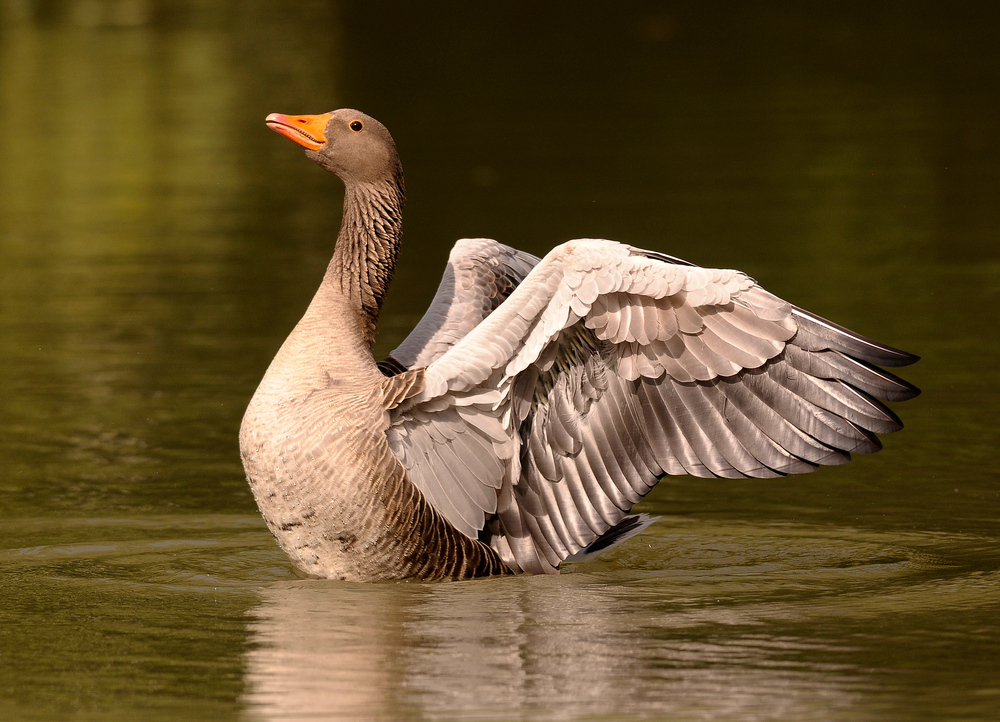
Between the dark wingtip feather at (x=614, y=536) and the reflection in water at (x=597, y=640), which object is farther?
the dark wingtip feather at (x=614, y=536)

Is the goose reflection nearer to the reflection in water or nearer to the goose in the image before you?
the reflection in water

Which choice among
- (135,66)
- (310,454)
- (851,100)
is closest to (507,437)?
(310,454)

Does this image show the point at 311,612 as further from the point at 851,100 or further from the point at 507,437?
the point at 851,100

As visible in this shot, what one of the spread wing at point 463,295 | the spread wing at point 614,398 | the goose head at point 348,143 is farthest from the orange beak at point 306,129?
the spread wing at point 614,398

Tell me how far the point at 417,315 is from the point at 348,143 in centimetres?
647

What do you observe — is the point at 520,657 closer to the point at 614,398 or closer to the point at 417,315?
the point at 614,398

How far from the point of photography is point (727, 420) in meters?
8.85

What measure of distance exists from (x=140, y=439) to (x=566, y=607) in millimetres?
5094

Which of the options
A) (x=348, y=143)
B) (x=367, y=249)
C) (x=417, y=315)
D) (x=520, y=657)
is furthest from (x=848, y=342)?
(x=417, y=315)

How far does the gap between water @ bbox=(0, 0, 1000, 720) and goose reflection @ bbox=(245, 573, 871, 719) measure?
0.08 feet

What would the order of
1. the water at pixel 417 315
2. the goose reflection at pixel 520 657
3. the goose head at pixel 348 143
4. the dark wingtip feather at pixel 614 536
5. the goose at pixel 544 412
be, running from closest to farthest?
the goose reflection at pixel 520 657, the water at pixel 417 315, the goose at pixel 544 412, the dark wingtip feather at pixel 614 536, the goose head at pixel 348 143

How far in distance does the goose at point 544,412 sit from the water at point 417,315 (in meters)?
0.33

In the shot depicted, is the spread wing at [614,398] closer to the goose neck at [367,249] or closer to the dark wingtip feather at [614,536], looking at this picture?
the dark wingtip feather at [614,536]

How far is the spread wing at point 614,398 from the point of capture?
836 cm
